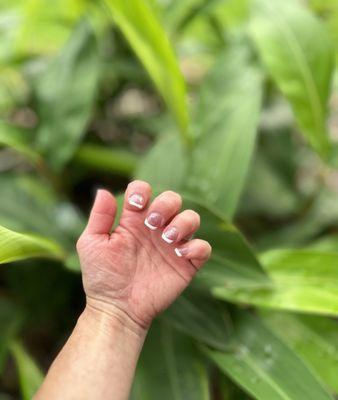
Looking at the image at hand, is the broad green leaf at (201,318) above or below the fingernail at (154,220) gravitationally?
below

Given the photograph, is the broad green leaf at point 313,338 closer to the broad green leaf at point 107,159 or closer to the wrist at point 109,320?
the wrist at point 109,320

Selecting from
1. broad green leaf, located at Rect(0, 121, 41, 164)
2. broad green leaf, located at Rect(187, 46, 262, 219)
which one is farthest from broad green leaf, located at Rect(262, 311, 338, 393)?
broad green leaf, located at Rect(0, 121, 41, 164)

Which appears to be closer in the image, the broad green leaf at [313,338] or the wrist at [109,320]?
the wrist at [109,320]

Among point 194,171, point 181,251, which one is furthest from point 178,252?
point 194,171

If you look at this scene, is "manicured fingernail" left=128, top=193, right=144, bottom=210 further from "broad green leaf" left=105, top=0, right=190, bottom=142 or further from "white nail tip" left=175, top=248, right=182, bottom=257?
"broad green leaf" left=105, top=0, right=190, bottom=142

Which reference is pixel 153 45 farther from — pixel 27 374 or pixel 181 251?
pixel 27 374

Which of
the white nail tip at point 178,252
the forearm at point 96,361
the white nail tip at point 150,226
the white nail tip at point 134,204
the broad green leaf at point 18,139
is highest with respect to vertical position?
the broad green leaf at point 18,139

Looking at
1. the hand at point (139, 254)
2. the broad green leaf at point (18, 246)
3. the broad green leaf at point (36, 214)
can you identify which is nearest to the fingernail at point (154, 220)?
the hand at point (139, 254)
